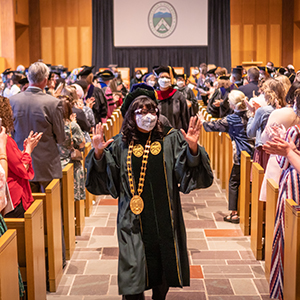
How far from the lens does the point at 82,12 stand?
20.8m

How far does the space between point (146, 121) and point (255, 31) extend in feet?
62.9

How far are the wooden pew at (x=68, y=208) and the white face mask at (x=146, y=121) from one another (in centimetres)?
172

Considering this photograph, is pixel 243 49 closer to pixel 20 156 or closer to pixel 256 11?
pixel 256 11

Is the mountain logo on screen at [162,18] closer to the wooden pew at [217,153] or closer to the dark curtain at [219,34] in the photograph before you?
the dark curtain at [219,34]

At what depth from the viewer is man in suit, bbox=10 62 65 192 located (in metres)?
4.43

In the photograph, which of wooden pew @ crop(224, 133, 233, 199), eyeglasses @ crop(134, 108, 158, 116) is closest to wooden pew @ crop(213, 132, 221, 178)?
wooden pew @ crop(224, 133, 233, 199)

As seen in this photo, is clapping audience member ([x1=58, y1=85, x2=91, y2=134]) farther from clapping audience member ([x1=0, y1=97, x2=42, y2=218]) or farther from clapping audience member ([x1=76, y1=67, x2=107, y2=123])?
clapping audience member ([x1=0, y1=97, x2=42, y2=218])

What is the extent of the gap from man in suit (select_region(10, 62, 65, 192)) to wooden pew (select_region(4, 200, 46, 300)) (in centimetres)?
121

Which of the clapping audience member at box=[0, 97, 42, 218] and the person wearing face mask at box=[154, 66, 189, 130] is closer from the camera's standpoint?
the clapping audience member at box=[0, 97, 42, 218]

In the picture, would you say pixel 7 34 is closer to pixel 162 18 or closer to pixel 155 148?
pixel 162 18

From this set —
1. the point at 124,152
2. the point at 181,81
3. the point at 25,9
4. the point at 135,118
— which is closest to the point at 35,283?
the point at 124,152

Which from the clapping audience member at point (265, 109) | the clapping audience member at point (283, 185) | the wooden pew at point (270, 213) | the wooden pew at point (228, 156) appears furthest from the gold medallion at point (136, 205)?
the wooden pew at point (228, 156)

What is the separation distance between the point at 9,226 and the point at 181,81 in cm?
748

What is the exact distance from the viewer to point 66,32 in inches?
827
